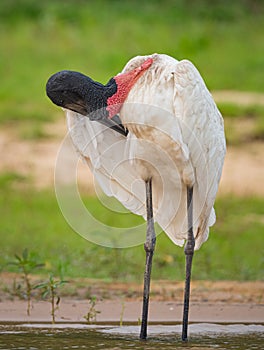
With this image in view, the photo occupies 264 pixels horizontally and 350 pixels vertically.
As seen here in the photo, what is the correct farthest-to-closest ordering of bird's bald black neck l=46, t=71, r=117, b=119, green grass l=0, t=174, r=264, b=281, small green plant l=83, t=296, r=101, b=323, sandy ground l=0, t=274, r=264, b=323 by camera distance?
green grass l=0, t=174, r=264, b=281 → sandy ground l=0, t=274, r=264, b=323 → small green plant l=83, t=296, r=101, b=323 → bird's bald black neck l=46, t=71, r=117, b=119

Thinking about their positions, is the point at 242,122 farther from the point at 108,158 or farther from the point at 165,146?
the point at 165,146

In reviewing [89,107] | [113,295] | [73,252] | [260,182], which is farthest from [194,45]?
[89,107]

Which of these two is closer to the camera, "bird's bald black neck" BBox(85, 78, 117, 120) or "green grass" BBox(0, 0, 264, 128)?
"bird's bald black neck" BBox(85, 78, 117, 120)

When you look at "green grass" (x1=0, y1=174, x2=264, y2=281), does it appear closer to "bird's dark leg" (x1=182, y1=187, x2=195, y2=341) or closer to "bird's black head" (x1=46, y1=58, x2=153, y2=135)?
"bird's dark leg" (x1=182, y1=187, x2=195, y2=341)

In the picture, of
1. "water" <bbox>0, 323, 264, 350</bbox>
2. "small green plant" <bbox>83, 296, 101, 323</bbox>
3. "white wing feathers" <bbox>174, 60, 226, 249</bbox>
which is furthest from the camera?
"small green plant" <bbox>83, 296, 101, 323</bbox>

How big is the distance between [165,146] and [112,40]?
9.25m

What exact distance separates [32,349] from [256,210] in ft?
18.6

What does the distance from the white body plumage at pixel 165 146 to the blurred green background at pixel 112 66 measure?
7.23ft

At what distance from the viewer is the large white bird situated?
5.64 metres

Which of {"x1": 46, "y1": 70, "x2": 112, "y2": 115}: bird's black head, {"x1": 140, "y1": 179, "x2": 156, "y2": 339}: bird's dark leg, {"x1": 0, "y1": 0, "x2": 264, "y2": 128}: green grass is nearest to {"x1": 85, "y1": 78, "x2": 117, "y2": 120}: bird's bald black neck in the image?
{"x1": 46, "y1": 70, "x2": 112, "y2": 115}: bird's black head

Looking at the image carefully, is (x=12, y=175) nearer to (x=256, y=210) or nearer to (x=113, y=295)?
(x=256, y=210)

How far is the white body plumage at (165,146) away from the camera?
5633 millimetres

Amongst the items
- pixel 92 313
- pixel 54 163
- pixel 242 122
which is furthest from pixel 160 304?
pixel 242 122

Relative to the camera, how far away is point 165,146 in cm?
569
